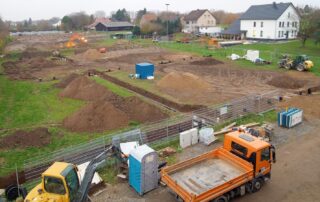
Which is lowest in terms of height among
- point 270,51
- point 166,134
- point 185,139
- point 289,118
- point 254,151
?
point 166,134

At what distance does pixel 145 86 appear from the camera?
3281 centimetres

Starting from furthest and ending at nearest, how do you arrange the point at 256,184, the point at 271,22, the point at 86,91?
the point at 271,22, the point at 86,91, the point at 256,184

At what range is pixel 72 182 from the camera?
37.4 feet

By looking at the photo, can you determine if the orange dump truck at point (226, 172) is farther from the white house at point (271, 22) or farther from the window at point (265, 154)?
the white house at point (271, 22)

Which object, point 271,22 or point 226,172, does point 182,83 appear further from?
point 271,22

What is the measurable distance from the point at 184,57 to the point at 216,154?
3786 centimetres

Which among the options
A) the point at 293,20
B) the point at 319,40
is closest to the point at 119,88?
the point at 319,40

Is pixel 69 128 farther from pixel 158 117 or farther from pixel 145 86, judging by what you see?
pixel 145 86

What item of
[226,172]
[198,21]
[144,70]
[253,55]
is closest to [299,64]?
[253,55]

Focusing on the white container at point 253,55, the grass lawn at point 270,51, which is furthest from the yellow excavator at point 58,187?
the white container at point 253,55

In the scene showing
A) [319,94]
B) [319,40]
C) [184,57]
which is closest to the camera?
[319,94]

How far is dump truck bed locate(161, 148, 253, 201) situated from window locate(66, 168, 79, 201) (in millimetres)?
3481

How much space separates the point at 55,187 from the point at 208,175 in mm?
6101

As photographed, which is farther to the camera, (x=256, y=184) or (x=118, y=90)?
(x=118, y=90)
